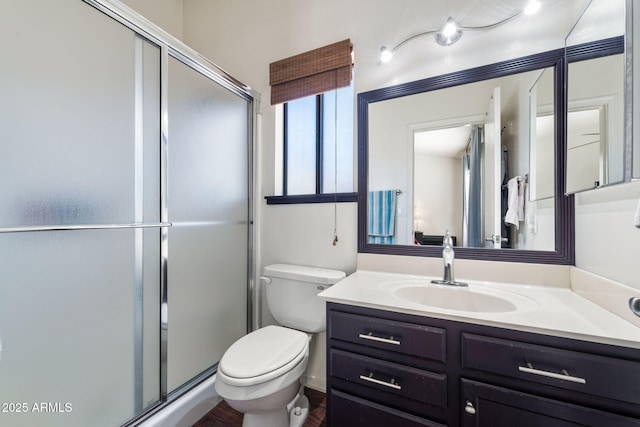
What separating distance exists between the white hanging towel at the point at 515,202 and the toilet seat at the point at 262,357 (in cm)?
114

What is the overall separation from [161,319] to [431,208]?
1.48 m

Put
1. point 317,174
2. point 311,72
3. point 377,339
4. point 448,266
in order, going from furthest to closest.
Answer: point 317,174 < point 311,72 < point 448,266 < point 377,339

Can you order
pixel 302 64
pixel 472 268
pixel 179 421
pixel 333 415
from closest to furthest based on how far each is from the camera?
pixel 333 415, pixel 472 268, pixel 179 421, pixel 302 64

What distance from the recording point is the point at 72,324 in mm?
983

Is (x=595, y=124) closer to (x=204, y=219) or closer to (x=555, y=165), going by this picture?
(x=555, y=165)

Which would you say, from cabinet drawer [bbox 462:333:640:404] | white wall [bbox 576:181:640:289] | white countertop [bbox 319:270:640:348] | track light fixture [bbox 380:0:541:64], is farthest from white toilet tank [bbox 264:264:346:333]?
track light fixture [bbox 380:0:541:64]

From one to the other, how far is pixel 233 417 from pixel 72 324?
3.19 feet

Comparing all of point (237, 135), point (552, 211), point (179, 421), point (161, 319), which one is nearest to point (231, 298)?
point (161, 319)

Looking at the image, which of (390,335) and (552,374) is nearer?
(552,374)

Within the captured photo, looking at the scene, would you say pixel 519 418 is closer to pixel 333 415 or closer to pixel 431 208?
pixel 333 415

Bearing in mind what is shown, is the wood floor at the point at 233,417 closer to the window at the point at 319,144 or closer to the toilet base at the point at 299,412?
the toilet base at the point at 299,412

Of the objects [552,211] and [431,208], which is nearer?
[552,211]

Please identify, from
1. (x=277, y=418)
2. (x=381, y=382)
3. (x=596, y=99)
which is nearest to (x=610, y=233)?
(x=596, y=99)

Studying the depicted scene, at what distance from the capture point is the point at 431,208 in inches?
53.0
